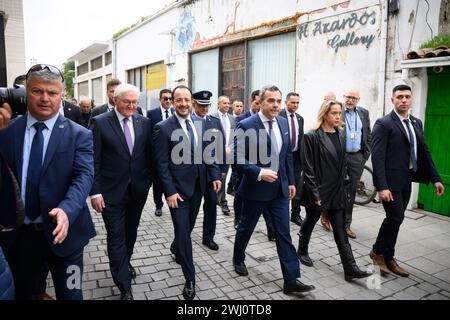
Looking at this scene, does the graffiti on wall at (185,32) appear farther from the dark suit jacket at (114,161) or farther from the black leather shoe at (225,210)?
the dark suit jacket at (114,161)

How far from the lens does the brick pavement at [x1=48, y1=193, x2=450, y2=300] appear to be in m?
3.57

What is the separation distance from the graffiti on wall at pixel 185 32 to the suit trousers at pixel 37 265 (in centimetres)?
1193

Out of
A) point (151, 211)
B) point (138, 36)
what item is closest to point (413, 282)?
point (151, 211)

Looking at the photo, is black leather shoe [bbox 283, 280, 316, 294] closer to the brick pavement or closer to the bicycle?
the brick pavement

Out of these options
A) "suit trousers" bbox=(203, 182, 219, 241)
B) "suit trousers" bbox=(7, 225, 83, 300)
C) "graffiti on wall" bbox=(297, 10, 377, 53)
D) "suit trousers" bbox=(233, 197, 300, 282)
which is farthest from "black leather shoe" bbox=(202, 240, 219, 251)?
"graffiti on wall" bbox=(297, 10, 377, 53)

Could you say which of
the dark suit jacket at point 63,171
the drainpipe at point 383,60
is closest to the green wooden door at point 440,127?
the drainpipe at point 383,60

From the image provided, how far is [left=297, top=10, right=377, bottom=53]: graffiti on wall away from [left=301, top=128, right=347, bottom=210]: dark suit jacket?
388 centimetres

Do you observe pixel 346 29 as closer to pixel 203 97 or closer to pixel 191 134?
pixel 203 97

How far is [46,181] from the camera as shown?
7.84ft

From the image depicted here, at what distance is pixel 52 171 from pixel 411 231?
512 cm

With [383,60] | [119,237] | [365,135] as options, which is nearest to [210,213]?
[119,237]
